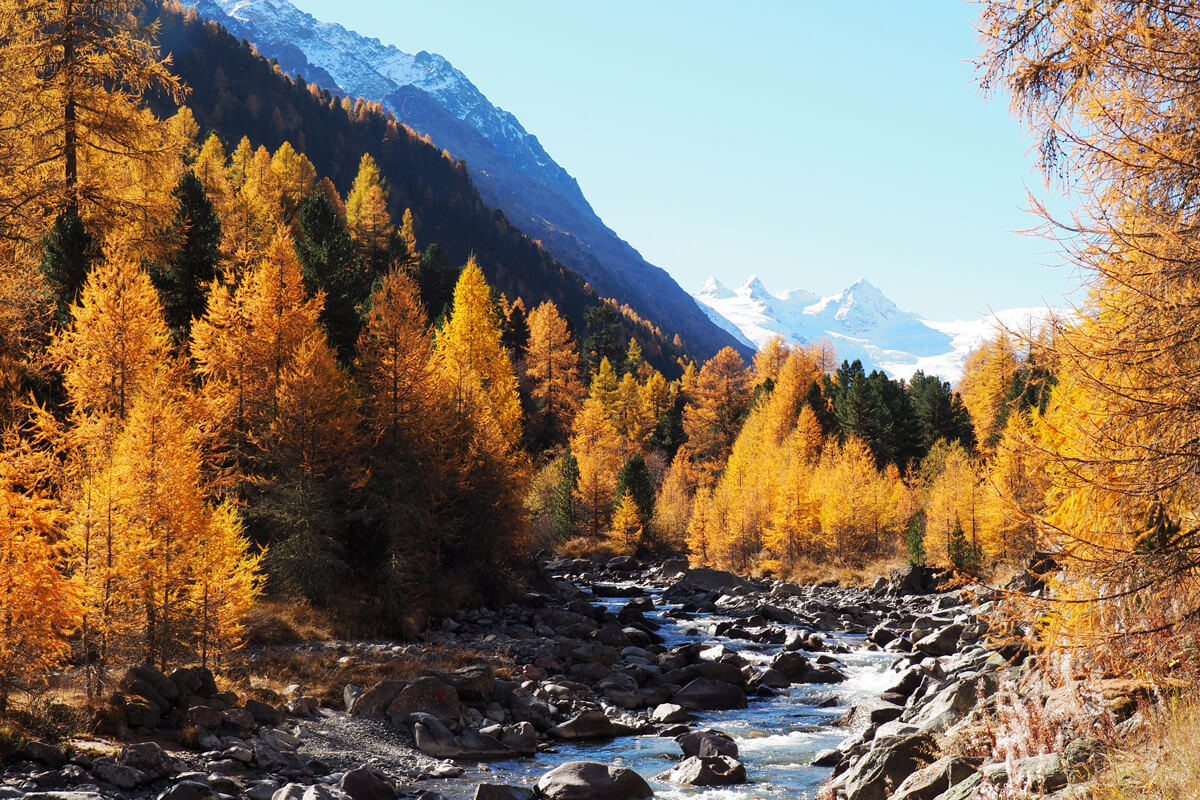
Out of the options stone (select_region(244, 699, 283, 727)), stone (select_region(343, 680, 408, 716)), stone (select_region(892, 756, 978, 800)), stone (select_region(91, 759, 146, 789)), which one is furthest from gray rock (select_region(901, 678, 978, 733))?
stone (select_region(244, 699, 283, 727))

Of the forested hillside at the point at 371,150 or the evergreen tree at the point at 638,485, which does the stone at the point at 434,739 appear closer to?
the evergreen tree at the point at 638,485

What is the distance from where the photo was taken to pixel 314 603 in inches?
1139

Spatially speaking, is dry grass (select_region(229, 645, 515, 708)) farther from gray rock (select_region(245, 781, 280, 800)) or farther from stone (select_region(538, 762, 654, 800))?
stone (select_region(538, 762, 654, 800))

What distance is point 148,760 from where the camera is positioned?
14320mm

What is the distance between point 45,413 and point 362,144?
150 metres

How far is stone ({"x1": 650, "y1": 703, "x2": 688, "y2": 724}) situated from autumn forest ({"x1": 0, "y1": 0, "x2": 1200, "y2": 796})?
1107cm

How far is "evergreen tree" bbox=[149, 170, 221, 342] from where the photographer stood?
34.3 meters

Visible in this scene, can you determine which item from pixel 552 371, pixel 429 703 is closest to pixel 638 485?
pixel 552 371

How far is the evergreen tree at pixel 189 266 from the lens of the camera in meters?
34.3

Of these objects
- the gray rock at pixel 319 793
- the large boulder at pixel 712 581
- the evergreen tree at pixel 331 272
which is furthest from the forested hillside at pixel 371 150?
the gray rock at pixel 319 793

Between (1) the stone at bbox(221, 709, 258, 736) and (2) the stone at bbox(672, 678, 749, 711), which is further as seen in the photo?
(2) the stone at bbox(672, 678, 749, 711)

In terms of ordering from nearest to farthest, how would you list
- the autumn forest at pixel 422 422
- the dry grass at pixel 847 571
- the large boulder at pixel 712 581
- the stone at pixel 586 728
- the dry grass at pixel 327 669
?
1. the autumn forest at pixel 422 422
2. the stone at pixel 586 728
3. the dry grass at pixel 327 669
4. the large boulder at pixel 712 581
5. the dry grass at pixel 847 571

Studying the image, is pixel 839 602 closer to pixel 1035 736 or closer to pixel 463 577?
pixel 463 577

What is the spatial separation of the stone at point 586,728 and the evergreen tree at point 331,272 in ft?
73.9
